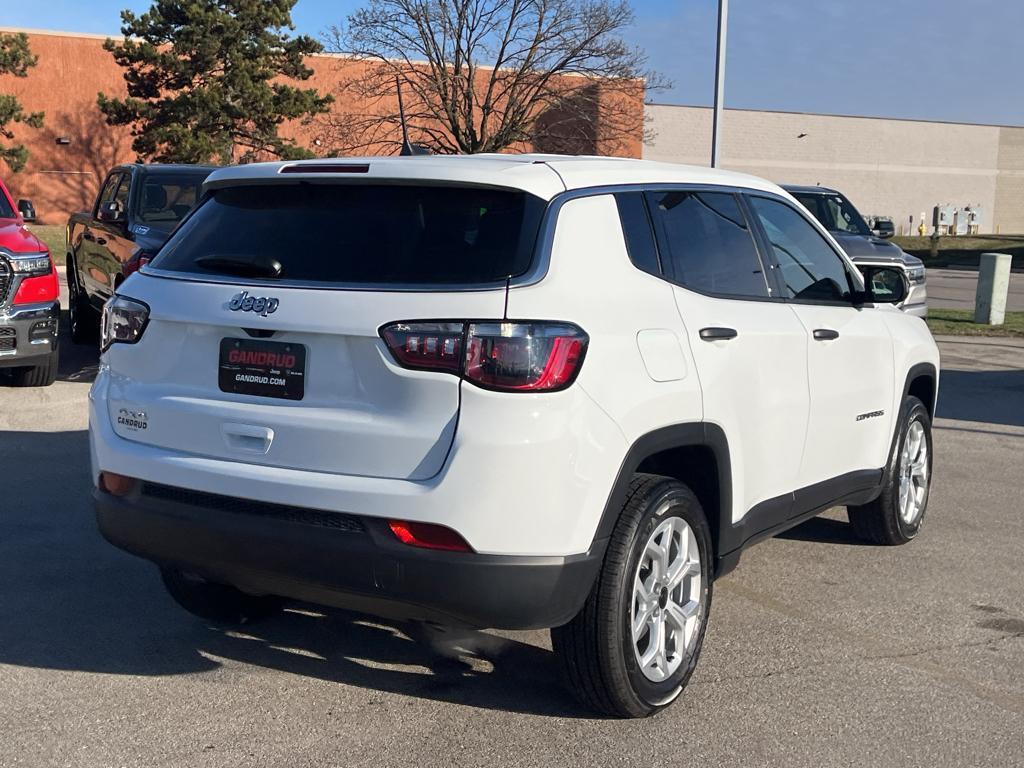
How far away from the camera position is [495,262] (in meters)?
3.59

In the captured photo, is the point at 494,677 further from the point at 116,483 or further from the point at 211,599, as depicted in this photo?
the point at 116,483

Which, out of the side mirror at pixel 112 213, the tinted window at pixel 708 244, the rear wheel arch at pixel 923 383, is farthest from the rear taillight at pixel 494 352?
the side mirror at pixel 112 213

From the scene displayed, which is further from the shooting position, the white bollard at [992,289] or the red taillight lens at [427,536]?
the white bollard at [992,289]

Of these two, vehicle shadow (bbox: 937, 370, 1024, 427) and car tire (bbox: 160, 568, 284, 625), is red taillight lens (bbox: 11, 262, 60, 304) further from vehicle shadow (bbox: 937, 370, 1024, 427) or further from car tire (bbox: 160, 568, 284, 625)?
vehicle shadow (bbox: 937, 370, 1024, 427)

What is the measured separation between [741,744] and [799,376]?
163 centimetres

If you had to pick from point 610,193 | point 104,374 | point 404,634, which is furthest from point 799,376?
point 104,374

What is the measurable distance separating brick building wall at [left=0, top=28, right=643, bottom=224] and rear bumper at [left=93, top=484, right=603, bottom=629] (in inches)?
1728

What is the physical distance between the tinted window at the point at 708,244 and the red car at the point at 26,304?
6914 mm

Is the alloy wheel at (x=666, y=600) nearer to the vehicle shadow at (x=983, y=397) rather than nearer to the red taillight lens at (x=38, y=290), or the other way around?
the vehicle shadow at (x=983, y=397)

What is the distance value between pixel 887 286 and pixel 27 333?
23.4 ft

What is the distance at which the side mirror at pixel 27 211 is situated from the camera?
10477 mm

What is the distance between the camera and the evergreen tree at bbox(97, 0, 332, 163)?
125 feet

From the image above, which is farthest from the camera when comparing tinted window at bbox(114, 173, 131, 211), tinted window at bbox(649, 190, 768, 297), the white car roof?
tinted window at bbox(114, 173, 131, 211)

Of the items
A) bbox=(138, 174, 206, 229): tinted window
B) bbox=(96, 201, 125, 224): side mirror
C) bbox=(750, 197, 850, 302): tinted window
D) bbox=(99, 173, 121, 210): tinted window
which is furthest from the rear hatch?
bbox=(99, 173, 121, 210): tinted window
